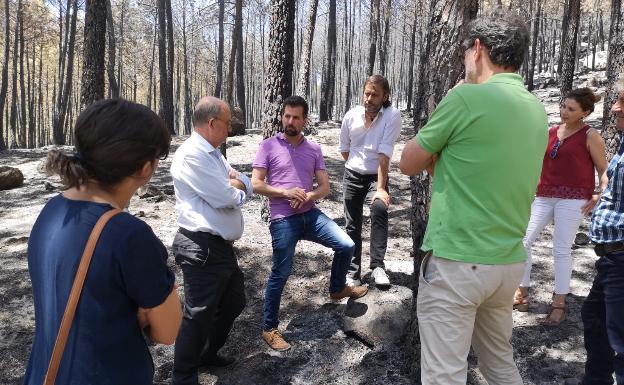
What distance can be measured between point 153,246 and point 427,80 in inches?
81.2

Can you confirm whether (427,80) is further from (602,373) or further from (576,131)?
(602,373)

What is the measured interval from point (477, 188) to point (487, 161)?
0.12 meters

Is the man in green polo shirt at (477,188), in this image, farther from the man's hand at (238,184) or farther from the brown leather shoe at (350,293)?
the brown leather shoe at (350,293)

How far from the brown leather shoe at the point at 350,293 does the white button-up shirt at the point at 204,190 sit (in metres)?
1.42

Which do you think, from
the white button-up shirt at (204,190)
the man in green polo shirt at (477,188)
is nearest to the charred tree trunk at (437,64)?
the man in green polo shirt at (477,188)

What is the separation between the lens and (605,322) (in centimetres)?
276

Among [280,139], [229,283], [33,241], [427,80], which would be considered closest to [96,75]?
[280,139]

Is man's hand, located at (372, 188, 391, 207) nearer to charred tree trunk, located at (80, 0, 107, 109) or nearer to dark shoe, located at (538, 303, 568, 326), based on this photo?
dark shoe, located at (538, 303, 568, 326)

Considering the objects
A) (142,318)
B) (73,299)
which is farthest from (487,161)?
(73,299)

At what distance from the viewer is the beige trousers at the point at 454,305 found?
1908 mm

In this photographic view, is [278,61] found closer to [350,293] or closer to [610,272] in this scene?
[350,293]

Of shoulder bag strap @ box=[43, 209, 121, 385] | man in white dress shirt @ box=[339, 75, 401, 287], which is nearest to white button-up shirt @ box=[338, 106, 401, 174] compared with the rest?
man in white dress shirt @ box=[339, 75, 401, 287]

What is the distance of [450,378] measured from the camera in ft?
6.42

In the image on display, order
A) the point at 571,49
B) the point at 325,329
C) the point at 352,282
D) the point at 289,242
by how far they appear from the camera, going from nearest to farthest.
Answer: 1. the point at 289,242
2. the point at 325,329
3. the point at 352,282
4. the point at 571,49
